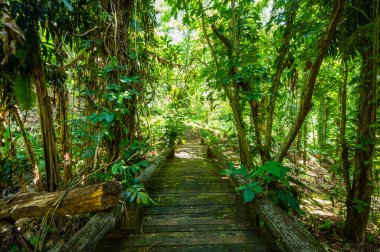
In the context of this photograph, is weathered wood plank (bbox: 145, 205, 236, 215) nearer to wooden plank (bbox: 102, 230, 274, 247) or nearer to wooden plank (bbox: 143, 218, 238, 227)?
wooden plank (bbox: 143, 218, 238, 227)

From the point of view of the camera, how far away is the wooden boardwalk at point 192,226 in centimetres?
223

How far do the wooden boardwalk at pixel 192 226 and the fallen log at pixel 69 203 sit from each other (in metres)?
0.67

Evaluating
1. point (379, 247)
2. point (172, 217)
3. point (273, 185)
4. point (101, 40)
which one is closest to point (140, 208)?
point (172, 217)

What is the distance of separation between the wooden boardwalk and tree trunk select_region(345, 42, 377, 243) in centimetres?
197

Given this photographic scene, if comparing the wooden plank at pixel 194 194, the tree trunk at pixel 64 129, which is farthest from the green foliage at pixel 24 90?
the wooden plank at pixel 194 194

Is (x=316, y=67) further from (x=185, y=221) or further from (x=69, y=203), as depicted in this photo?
(x=69, y=203)

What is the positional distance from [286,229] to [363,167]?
262 cm

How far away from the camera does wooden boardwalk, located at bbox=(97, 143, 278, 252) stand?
2.23m

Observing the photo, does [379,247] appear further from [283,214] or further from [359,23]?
[359,23]

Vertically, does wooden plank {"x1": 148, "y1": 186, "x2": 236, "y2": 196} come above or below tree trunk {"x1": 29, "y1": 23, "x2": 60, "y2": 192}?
below

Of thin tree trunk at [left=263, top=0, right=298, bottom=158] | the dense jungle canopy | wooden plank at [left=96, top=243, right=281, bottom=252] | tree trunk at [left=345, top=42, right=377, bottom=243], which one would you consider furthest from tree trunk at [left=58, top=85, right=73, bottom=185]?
tree trunk at [left=345, top=42, right=377, bottom=243]

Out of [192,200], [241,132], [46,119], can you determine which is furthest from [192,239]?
[46,119]

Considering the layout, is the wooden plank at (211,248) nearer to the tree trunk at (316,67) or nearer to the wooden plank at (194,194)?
the tree trunk at (316,67)

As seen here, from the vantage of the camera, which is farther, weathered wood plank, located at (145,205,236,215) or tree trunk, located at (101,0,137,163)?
tree trunk, located at (101,0,137,163)
